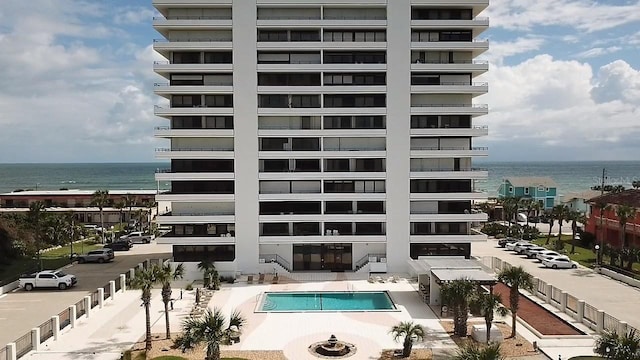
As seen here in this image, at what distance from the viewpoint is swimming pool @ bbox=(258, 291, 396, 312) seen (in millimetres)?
35875

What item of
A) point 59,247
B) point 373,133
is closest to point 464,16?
point 373,133

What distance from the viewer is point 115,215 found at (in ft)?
279

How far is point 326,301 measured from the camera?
3778 cm

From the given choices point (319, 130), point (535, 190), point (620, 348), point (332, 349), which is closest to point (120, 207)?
point (319, 130)

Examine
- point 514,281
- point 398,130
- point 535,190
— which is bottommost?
point 514,281

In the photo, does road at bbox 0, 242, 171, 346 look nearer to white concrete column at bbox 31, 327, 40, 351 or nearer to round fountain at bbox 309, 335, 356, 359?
white concrete column at bbox 31, 327, 40, 351

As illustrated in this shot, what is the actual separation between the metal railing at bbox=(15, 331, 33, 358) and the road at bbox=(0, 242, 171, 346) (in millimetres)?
3175

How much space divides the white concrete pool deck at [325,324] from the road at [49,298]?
36.9ft

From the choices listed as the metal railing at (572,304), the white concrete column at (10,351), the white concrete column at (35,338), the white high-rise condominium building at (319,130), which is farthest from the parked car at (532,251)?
the white concrete column at (10,351)

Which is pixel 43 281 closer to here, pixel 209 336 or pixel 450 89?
pixel 209 336

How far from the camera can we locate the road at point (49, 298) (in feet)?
107

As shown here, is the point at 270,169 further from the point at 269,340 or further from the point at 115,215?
the point at 115,215

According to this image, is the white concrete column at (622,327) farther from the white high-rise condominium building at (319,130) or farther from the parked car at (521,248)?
the parked car at (521,248)

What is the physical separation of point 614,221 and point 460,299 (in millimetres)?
36965
